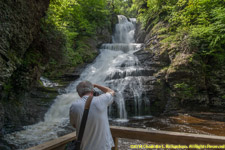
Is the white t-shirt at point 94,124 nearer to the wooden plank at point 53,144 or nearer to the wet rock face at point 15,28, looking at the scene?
the wooden plank at point 53,144

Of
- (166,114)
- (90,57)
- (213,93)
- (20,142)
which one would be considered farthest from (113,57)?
(20,142)

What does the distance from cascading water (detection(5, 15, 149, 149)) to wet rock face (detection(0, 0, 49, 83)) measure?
3051mm

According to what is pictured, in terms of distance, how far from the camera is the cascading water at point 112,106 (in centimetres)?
601

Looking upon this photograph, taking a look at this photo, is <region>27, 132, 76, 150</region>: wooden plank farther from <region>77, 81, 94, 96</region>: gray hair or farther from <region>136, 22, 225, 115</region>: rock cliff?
<region>136, 22, 225, 115</region>: rock cliff

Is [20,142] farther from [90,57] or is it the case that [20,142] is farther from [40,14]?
[90,57]

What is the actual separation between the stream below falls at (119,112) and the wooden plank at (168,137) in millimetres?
4689

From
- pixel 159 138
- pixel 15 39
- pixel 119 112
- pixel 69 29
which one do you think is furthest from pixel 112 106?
pixel 69 29

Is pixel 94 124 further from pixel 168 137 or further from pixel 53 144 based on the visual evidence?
pixel 168 137

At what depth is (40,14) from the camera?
5.76m

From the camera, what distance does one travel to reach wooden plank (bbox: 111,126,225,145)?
1.71 meters

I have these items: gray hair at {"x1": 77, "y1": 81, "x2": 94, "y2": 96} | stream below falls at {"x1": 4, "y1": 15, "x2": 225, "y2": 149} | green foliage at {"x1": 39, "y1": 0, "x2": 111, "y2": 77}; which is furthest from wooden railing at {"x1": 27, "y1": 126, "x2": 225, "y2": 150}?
green foliage at {"x1": 39, "y1": 0, "x2": 111, "y2": 77}

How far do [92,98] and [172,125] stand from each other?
647 centimetres

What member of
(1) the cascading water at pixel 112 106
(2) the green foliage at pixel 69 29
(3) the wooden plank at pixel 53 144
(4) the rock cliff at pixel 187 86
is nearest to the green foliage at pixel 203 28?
(4) the rock cliff at pixel 187 86

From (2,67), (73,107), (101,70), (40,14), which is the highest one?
(40,14)
